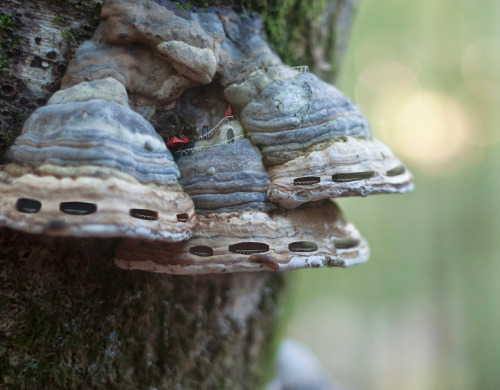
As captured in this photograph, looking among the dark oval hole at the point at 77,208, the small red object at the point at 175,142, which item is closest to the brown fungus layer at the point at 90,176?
the dark oval hole at the point at 77,208

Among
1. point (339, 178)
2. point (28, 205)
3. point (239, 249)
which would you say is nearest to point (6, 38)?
point (28, 205)

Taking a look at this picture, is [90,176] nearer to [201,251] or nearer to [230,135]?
[201,251]

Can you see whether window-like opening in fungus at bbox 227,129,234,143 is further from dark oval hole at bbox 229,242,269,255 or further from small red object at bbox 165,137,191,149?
dark oval hole at bbox 229,242,269,255

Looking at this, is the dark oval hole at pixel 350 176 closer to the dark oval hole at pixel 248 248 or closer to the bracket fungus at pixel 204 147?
the bracket fungus at pixel 204 147

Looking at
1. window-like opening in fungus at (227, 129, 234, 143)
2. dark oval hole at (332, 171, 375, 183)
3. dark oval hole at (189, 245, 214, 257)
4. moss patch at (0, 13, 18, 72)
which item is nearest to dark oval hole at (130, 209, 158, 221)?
dark oval hole at (189, 245, 214, 257)

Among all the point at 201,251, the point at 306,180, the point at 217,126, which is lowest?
the point at 201,251
